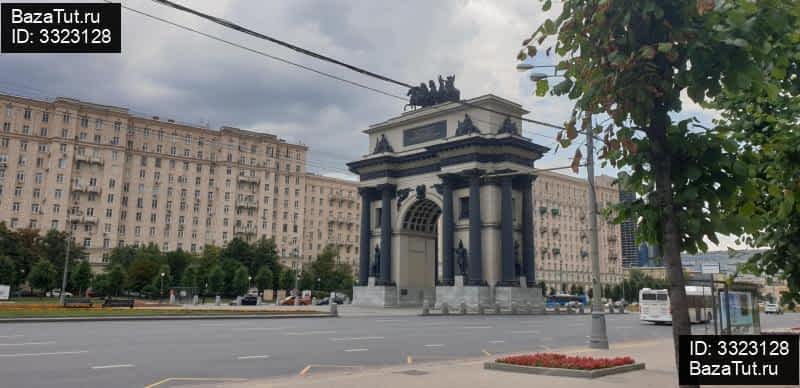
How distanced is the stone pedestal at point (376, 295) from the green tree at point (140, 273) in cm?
4155

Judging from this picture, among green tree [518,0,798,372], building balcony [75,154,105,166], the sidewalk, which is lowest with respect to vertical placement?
the sidewalk

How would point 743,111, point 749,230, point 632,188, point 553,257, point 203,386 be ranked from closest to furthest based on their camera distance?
point 749,230, point 632,188, point 743,111, point 203,386, point 553,257

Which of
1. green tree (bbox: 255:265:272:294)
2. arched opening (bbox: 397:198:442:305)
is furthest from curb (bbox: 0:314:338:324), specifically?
green tree (bbox: 255:265:272:294)

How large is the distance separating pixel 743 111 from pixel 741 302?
7108 mm

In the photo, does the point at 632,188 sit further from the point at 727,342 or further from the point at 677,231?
the point at 727,342

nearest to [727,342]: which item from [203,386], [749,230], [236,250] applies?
[749,230]

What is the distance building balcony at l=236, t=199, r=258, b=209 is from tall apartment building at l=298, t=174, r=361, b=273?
18.7 metres

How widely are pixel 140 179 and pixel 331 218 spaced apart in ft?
146

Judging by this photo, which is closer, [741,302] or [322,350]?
[741,302]

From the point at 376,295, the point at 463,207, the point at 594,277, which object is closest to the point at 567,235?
the point at 463,207

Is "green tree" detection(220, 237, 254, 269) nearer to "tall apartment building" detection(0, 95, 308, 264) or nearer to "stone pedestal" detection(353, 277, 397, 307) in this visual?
"tall apartment building" detection(0, 95, 308, 264)

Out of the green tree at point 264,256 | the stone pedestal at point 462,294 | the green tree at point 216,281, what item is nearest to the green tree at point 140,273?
the green tree at point 216,281

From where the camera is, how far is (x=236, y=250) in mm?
100938

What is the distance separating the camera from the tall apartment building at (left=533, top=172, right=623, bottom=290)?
438 feet
